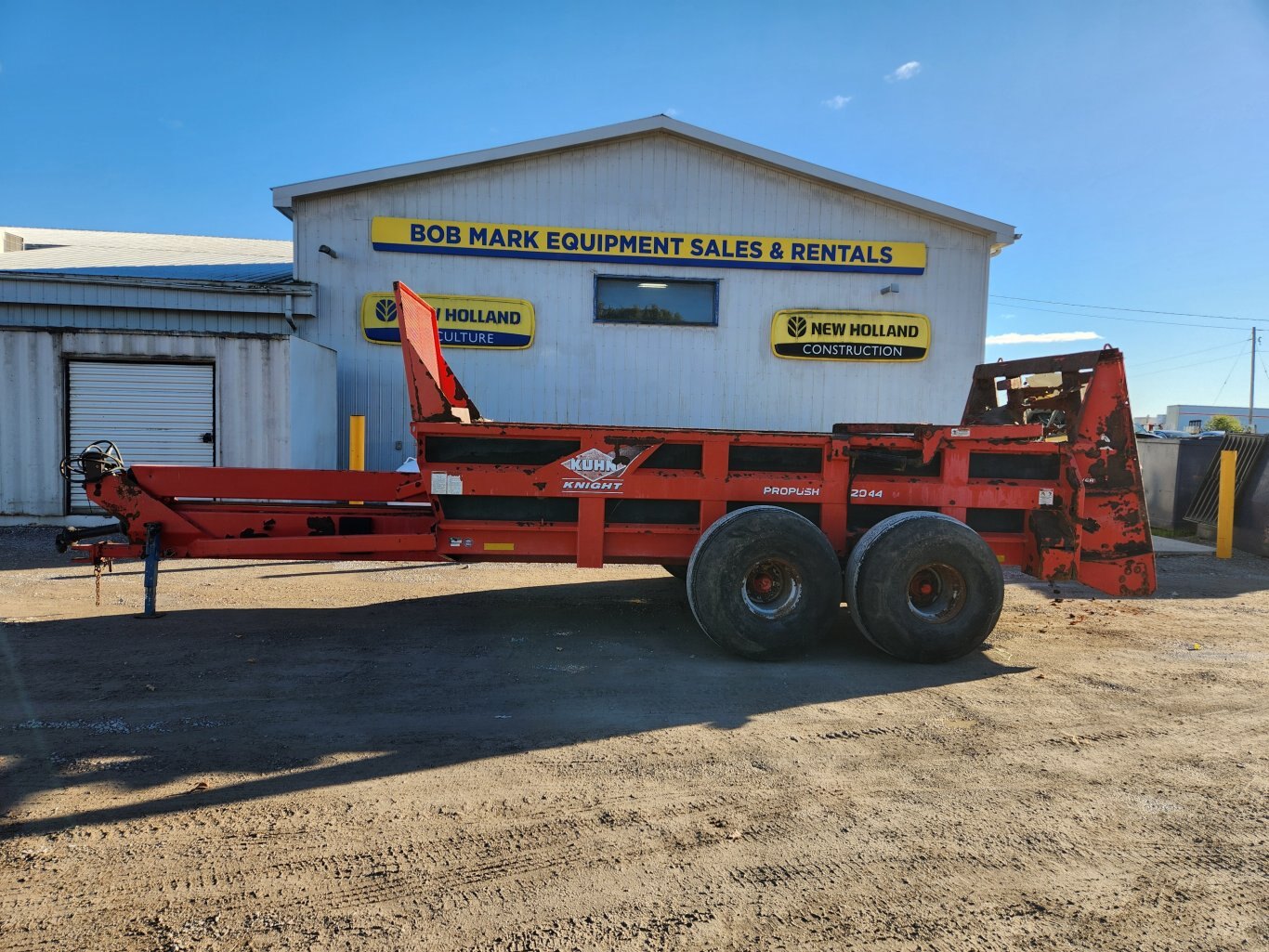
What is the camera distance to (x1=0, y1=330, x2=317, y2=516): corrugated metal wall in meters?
10.3

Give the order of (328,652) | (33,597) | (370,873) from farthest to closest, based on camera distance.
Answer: (33,597) → (328,652) → (370,873)

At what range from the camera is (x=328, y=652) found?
525cm

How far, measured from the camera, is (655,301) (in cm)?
1289

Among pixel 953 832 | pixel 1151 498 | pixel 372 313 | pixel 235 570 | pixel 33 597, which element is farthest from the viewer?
pixel 1151 498

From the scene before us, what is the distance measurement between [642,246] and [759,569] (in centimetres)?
866

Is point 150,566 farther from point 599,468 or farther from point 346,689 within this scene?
point 599,468

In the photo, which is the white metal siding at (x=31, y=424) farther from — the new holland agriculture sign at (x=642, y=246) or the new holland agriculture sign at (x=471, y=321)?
the new holland agriculture sign at (x=642, y=246)

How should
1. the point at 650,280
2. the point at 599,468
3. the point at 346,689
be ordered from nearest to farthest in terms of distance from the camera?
1. the point at 346,689
2. the point at 599,468
3. the point at 650,280

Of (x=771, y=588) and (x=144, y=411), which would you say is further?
(x=144, y=411)

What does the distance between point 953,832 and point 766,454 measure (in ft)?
10.1

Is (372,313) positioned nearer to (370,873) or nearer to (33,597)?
(33,597)

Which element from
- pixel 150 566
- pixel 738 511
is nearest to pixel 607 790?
pixel 738 511

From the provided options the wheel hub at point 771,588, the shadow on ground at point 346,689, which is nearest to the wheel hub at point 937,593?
the shadow on ground at point 346,689

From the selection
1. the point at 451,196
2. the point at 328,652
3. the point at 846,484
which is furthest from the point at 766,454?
the point at 451,196
